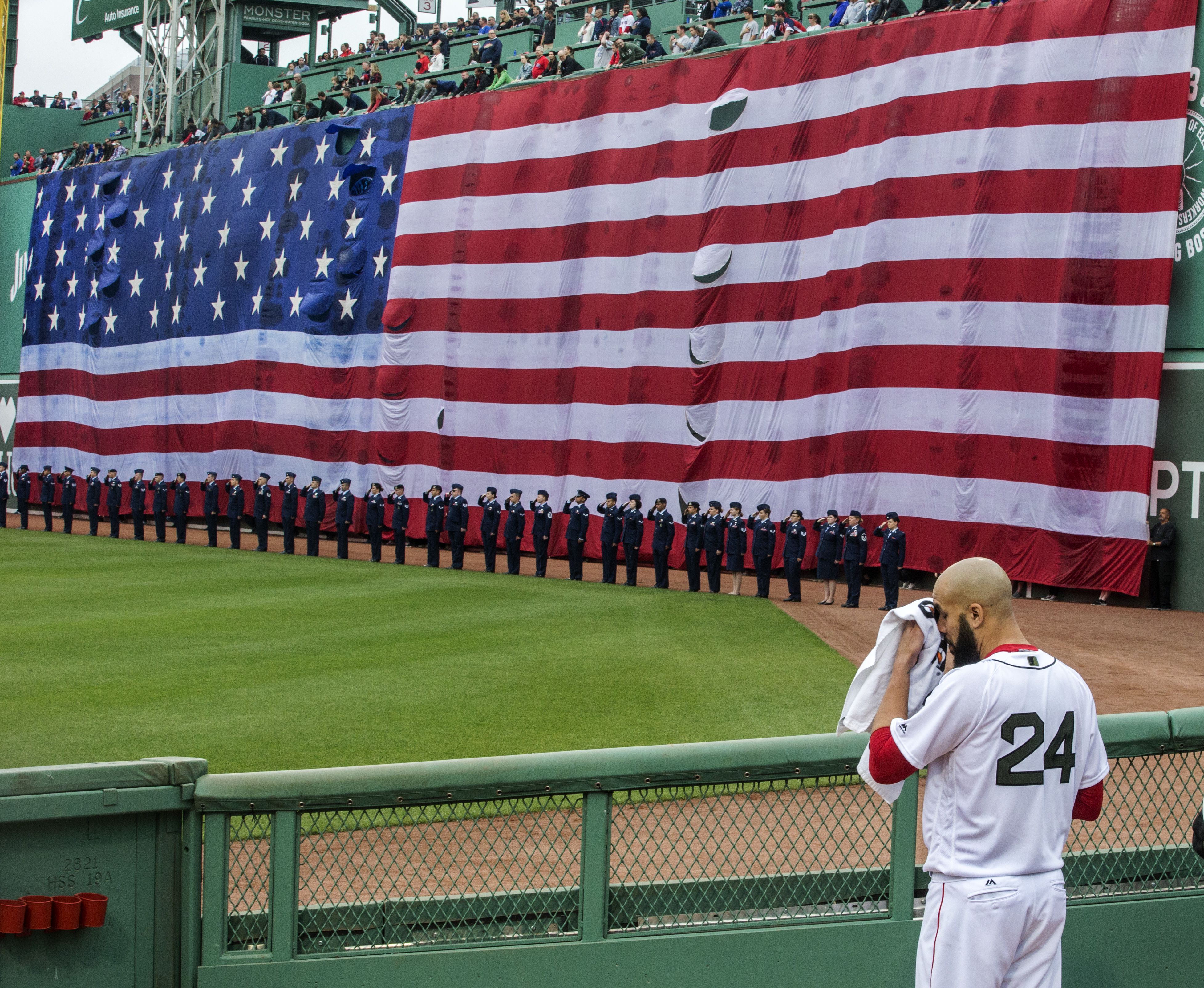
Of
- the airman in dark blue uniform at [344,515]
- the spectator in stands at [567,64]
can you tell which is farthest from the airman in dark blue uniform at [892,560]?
the spectator in stands at [567,64]

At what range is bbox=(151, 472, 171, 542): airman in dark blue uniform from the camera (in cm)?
2706

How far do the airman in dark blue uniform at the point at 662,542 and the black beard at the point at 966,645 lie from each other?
16.7 meters

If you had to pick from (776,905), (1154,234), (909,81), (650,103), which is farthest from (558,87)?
(776,905)

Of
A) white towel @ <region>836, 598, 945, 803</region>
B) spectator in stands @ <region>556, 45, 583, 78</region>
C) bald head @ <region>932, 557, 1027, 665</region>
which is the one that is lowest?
white towel @ <region>836, 598, 945, 803</region>

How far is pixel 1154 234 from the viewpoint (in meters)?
17.8

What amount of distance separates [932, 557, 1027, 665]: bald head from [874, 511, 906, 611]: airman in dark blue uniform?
14552 mm

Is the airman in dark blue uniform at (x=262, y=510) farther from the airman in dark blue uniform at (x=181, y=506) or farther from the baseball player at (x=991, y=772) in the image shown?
the baseball player at (x=991, y=772)

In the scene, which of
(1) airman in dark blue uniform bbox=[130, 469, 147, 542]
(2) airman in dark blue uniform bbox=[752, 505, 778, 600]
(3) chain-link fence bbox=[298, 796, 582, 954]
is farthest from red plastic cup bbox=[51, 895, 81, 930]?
(1) airman in dark blue uniform bbox=[130, 469, 147, 542]

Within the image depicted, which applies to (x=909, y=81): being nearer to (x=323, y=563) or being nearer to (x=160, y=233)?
(x=323, y=563)

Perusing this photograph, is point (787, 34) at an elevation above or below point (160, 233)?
above

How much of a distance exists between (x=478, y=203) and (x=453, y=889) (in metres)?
23.0

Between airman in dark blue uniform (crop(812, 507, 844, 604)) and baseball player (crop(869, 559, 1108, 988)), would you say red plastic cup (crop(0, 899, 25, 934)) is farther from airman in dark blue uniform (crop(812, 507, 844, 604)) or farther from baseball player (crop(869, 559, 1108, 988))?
airman in dark blue uniform (crop(812, 507, 844, 604))

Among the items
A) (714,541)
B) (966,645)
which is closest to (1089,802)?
(966,645)

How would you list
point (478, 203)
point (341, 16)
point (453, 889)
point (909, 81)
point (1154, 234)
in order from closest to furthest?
point (453, 889), point (1154, 234), point (909, 81), point (478, 203), point (341, 16)
